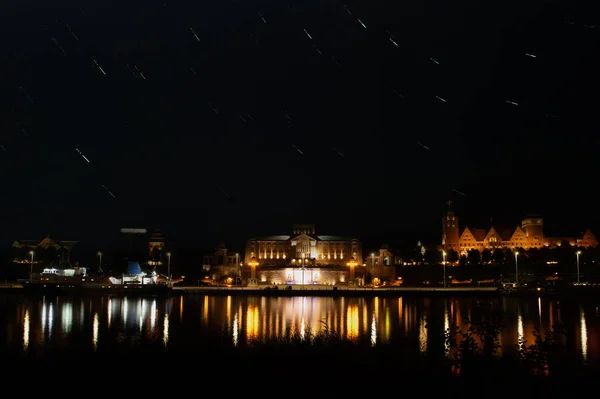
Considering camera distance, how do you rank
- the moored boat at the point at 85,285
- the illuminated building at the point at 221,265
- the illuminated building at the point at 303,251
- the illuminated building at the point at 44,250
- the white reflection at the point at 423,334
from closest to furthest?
the white reflection at the point at 423,334 → the moored boat at the point at 85,285 → the illuminated building at the point at 221,265 → the illuminated building at the point at 44,250 → the illuminated building at the point at 303,251

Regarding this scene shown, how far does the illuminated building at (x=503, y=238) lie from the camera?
9288 cm

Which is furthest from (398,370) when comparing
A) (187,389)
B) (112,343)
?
(112,343)

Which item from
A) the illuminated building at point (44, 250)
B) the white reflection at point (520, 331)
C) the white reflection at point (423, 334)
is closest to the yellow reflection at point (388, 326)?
the white reflection at point (423, 334)

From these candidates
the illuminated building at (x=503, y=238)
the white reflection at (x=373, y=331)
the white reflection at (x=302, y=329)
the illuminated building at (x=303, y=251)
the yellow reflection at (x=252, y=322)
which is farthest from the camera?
the illuminated building at (x=303, y=251)

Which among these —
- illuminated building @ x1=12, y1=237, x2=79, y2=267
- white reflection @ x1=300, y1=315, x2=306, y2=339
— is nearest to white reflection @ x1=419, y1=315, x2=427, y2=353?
white reflection @ x1=300, y1=315, x2=306, y2=339

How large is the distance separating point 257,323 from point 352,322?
5.07m

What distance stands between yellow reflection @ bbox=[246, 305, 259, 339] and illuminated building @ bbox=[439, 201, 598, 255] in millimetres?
64411

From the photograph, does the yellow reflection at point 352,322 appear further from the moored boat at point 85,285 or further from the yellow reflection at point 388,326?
the moored boat at point 85,285

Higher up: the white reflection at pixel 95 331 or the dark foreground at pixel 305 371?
the dark foreground at pixel 305 371

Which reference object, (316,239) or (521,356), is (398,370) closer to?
(521,356)

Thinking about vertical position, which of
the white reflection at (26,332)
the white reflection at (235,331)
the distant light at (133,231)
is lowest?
the white reflection at (235,331)

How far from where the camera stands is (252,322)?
30.9m

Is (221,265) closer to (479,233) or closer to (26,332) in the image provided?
(479,233)

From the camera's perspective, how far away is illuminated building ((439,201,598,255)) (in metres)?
92.9
